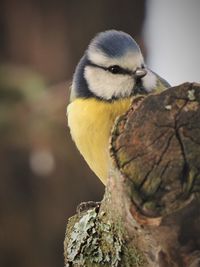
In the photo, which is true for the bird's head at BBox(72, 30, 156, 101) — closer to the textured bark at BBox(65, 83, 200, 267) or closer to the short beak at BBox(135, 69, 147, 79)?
the short beak at BBox(135, 69, 147, 79)

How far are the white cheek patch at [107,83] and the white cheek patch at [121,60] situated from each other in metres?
0.03

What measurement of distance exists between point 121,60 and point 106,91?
0.40 feet

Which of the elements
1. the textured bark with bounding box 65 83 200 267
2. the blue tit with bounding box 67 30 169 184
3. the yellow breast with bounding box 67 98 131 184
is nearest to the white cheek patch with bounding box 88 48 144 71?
the blue tit with bounding box 67 30 169 184

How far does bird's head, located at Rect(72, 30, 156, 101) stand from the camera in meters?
2.35

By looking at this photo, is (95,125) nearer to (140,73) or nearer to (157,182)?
(140,73)

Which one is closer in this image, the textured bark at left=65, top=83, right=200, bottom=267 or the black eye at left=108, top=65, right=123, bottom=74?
the textured bark at left=65, top=83, right=200, bottom=267

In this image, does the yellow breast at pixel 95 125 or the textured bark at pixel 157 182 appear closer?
the textured bark at pixel 157 182

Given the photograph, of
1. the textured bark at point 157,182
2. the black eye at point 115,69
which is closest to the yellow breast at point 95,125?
the black eye at point 115,69

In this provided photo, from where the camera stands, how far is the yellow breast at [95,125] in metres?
2.34

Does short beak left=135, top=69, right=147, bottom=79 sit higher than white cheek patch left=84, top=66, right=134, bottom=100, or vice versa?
short beak left=135, top=69, right=147, bottom=79

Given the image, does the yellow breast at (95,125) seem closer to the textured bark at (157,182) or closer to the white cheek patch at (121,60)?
the white cheek patch at (121,60)

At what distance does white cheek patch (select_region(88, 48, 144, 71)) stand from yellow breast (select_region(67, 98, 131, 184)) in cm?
12

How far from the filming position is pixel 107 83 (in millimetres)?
2451

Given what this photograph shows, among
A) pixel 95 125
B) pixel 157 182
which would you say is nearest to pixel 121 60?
pixel 95 125
